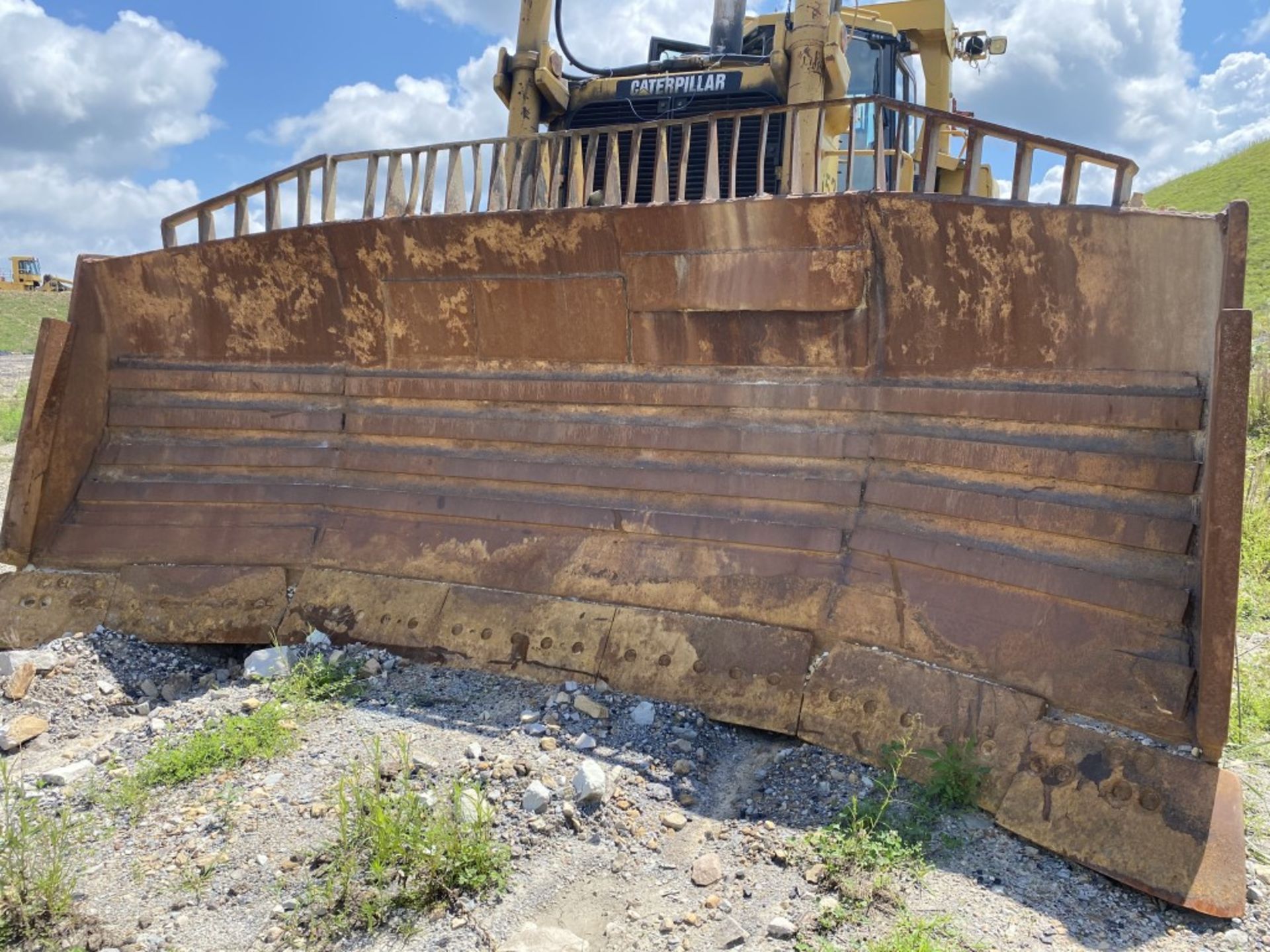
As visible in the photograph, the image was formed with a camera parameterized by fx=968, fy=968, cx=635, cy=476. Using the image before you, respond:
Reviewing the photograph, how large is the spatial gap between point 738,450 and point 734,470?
0.08m

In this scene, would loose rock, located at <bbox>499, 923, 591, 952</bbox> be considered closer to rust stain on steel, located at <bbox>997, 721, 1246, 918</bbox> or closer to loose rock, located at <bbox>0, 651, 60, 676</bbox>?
rust stain on steel, located at <bbox>997, 721, 1246, 918</bbox>

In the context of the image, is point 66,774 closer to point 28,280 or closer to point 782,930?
point 782,930

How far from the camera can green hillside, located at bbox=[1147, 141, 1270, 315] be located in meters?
18.2

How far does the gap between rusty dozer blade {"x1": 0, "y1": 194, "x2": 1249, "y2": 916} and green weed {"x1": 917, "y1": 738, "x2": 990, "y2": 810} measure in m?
0.06

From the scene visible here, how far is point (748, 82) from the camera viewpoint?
577 cm

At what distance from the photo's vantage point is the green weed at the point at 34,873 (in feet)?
8.07

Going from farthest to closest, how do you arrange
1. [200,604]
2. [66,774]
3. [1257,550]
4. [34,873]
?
1. [1257,550]
2. [200,604]
3. [66,774]
4. [34,873]

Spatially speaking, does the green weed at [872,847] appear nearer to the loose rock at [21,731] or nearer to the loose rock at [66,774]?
the loose rock at [66,774]

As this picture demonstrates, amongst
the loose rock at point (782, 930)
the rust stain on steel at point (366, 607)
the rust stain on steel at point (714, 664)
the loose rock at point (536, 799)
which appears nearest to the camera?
the loose rock at point (782, 930)

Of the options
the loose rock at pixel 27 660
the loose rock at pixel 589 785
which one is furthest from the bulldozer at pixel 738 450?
the loose rock at pixel 589 785

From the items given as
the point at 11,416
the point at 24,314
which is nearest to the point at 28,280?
the point at 24,314

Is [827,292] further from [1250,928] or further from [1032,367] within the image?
[1250,928]

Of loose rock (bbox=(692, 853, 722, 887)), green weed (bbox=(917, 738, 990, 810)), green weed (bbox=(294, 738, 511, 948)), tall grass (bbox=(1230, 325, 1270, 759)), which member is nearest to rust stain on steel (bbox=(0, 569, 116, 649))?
green weed (bbox=(294, 738, 511, 948))

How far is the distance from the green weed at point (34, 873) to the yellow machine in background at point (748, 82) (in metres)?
3.85
